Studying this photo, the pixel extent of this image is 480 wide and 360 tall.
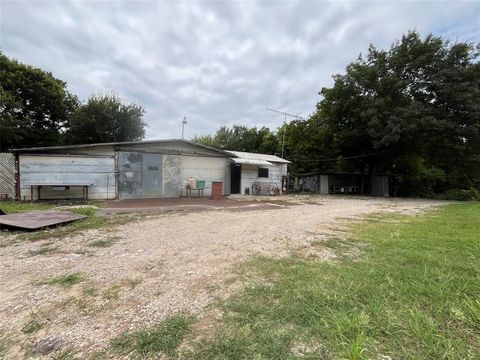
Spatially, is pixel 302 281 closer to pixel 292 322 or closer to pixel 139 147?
pixel 292 322

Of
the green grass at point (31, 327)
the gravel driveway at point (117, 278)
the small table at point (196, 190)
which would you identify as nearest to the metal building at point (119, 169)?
the small table at point (196, 190)

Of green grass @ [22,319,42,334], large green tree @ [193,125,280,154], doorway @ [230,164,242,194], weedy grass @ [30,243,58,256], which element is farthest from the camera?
large green tree @ [193,125,280,154]

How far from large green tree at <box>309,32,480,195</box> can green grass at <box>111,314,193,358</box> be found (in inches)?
672

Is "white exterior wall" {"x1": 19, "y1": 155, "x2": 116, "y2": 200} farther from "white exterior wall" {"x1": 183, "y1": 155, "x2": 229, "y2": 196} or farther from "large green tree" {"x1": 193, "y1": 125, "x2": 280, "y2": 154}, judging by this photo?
"large green tree" {"x1": 193, "y1": 125, "x2": 280, "y2": 154}

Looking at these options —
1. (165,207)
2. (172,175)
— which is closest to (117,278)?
(165,207)

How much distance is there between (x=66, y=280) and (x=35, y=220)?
13.6 ft

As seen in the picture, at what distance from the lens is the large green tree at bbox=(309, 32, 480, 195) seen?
1556cm

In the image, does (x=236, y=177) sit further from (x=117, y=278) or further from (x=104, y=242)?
(x=117, y=278)

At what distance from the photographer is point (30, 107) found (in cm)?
2167

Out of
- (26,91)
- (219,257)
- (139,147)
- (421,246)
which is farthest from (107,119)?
(421,246)

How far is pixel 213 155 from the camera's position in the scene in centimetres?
1574

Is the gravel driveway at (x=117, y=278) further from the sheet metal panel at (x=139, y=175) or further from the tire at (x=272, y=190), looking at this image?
the tire at (x=272, y=190)

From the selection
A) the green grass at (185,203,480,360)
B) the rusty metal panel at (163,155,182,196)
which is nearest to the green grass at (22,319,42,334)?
the green grass at (185,203,480,360)

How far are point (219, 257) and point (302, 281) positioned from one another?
4.57 feet
